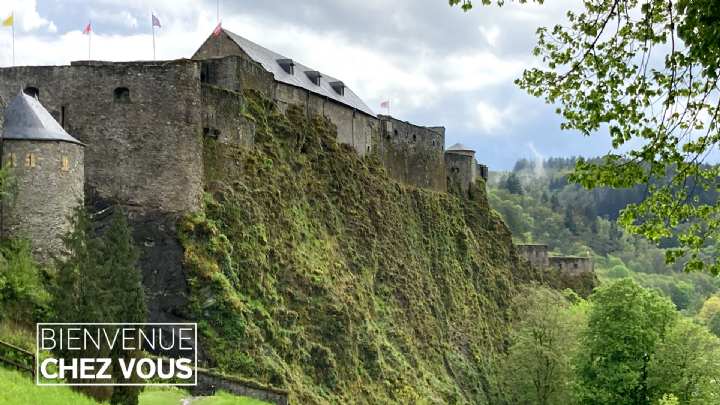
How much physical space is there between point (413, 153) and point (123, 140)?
109 ft

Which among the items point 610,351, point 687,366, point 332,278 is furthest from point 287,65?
point 687,366

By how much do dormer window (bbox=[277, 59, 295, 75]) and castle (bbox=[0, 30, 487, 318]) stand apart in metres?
10.1

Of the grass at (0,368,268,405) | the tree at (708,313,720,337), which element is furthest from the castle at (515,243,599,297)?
the grass at (0,368,268,405)

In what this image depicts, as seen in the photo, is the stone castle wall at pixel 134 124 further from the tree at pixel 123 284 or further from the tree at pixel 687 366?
the tree at pixel 687 366

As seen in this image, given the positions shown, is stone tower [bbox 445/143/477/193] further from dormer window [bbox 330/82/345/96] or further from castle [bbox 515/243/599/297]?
dormer window [bbox 330/82/345/96]

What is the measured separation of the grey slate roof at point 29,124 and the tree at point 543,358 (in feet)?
95.2

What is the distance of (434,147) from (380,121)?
896cm

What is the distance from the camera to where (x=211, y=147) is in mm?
40344

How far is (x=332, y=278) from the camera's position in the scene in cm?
4731

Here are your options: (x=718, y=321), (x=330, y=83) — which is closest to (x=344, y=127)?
(x=330, y=83)

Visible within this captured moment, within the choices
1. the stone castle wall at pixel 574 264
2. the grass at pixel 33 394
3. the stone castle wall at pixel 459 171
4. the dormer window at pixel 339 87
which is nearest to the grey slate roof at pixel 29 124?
the grass at pixel 33 394

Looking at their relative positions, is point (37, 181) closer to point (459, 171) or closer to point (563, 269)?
point (459, 171)

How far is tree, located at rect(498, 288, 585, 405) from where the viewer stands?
184ft

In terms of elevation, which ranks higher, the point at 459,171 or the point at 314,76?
the point at 314,76
